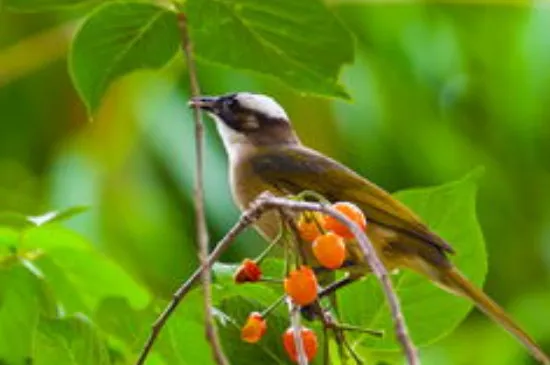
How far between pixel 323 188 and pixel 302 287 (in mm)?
657

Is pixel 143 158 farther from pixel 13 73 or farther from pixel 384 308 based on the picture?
pixel 384 308

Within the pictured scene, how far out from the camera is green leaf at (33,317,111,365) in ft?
3.76

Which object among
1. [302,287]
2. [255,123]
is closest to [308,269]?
[302,287]

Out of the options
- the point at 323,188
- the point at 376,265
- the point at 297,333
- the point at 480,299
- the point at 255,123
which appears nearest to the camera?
the point at 376,265

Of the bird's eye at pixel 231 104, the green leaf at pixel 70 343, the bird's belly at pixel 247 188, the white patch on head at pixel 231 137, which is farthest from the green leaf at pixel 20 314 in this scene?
the white patch on head at pixel 231 137

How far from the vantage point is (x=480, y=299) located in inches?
55.1

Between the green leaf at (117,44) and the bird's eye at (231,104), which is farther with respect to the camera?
the bird's eye at (231,104)

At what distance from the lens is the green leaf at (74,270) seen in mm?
1381

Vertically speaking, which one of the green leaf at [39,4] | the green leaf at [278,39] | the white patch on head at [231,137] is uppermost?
the green leaf at [39,4]

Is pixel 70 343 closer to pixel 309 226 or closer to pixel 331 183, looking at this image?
pixel 309 226

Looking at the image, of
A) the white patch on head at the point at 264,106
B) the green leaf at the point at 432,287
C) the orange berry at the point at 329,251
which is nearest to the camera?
the orange berry at the point at 329,251

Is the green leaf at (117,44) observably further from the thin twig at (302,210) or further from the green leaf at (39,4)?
the thin twig at (302,210)

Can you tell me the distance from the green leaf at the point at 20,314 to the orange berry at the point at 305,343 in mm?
225

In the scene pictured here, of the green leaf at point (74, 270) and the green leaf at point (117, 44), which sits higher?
the green leaf at point (117, 44)
